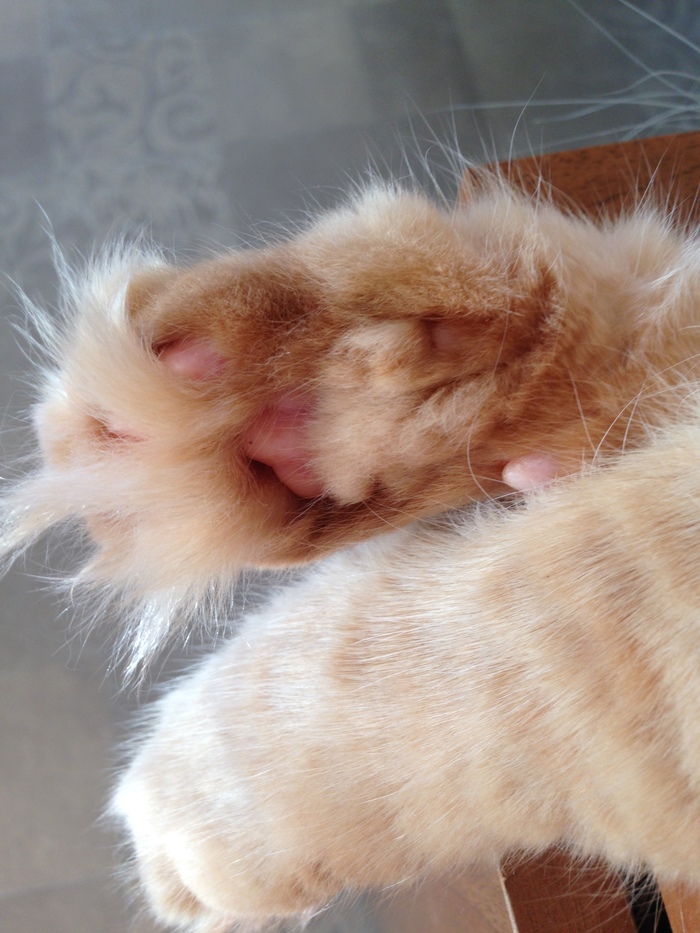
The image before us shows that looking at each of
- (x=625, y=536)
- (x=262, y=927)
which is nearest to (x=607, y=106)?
(x=625, y=536)

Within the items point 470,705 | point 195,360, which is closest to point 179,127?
point 195,360

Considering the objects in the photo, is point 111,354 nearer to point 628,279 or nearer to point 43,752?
point 628,279

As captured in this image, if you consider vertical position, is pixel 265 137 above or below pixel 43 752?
above

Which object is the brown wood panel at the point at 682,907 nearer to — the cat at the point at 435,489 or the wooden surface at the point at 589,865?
the wooden surface at the point at 589,865

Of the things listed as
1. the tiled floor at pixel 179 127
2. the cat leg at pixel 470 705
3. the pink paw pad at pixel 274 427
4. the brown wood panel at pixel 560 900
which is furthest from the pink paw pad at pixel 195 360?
the tiled floor at pixel 179 127

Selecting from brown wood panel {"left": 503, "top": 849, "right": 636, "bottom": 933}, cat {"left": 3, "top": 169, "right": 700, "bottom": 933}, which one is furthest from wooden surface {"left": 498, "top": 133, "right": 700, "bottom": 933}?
cat {"left": 3, "top": 169, "right": 700, "bottom": 933}

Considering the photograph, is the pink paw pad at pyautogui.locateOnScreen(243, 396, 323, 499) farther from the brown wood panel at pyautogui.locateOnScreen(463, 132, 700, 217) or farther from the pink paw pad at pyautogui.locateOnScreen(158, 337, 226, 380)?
the brown wood panel at pyautogui.locateOnScreen(463, 132, 700, 217)
